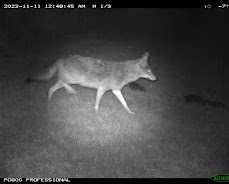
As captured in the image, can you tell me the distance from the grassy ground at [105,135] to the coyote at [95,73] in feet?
1.91

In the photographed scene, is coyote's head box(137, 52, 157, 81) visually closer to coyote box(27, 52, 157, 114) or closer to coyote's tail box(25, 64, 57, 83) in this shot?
coyote box(27, 52, 157, 114)

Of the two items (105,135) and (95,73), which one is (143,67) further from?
(105,135)

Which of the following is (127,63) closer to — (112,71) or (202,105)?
(112,71)

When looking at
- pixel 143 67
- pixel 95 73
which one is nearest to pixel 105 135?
pixel 95 73

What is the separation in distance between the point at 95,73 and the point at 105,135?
5.98ft

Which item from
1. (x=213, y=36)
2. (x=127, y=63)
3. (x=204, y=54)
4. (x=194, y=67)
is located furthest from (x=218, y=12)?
(x=127, y=63)

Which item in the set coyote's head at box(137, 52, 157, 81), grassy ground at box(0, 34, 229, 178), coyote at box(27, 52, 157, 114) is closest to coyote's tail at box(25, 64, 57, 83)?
coyote at box(27, 52, 157, 114)

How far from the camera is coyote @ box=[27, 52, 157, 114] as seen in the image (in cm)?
719

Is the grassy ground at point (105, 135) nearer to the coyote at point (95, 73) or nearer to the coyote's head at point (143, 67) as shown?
the coyote at point (95, 73)

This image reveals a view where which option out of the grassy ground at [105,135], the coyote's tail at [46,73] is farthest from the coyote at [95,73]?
the grassy ground at [105,135]

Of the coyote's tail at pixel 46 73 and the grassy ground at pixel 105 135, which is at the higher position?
the coyote's tail at pixel 46 73

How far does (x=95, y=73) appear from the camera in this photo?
23.9 feet

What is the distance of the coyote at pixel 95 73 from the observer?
23.6ft

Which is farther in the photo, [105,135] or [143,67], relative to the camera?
[143,67]
